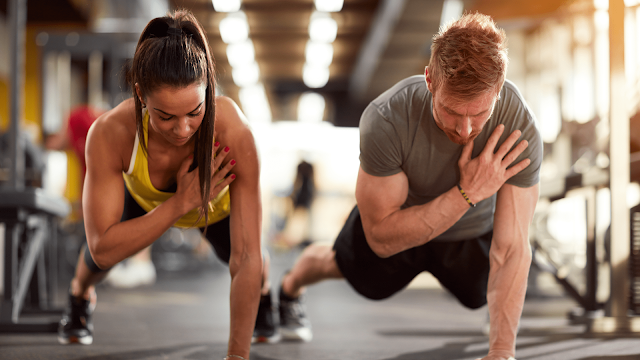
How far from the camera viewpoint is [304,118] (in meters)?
12.2

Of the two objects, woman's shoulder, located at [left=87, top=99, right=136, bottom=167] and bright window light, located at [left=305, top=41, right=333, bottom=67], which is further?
bright window light, located at [left=305, top=41, right=333, bottom=67]

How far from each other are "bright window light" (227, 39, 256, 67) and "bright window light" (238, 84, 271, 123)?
1.39m

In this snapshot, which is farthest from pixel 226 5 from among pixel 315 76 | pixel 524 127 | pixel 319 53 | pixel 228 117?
pixel 524 127

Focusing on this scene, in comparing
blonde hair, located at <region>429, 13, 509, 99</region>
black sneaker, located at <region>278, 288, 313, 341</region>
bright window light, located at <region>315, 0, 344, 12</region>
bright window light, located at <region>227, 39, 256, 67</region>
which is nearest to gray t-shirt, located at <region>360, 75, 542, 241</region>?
blonde hair, located at <region>429, 13, 509, 99</region>

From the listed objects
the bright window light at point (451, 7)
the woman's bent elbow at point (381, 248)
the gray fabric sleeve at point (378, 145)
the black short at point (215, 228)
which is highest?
the bright window light at point (451, 7)

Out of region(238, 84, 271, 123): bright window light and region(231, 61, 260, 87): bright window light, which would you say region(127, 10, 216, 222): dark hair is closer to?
region(231, 61, 260, 87): bright window light

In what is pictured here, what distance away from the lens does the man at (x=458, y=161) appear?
123cm

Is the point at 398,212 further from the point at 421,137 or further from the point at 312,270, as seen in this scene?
the point at 312,270

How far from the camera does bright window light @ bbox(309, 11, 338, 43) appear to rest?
700cm

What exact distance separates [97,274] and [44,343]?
1.07 ft

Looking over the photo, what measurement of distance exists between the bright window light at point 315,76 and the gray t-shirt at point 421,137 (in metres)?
7.98

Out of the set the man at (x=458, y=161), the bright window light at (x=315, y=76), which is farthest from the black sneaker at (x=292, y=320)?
the bright window light at (x=315, y=76)

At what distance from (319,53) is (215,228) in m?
7.09

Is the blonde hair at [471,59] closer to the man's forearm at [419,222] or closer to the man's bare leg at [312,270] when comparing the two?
the man's forearm at [419,222]
